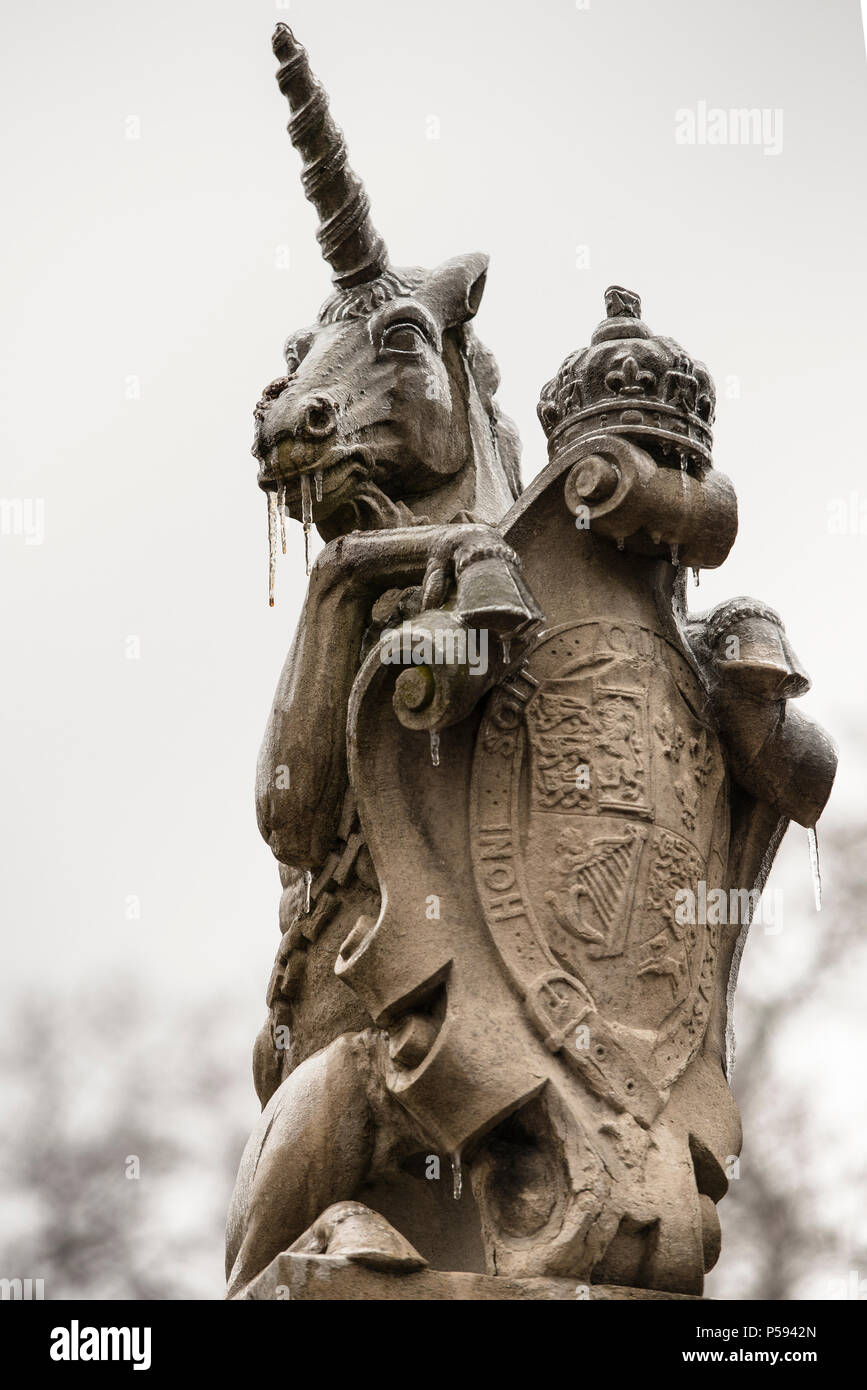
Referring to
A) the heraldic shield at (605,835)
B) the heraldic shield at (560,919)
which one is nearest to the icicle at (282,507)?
the heraldic shield at (560,919)

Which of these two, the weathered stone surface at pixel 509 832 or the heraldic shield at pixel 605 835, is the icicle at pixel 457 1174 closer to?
the weathered stone surface at pixel 509 832

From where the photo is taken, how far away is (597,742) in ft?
15.8

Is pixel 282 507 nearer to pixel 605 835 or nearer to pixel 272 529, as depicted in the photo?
pixel 272 529

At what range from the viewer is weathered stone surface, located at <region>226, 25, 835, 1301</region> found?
4.48 metres

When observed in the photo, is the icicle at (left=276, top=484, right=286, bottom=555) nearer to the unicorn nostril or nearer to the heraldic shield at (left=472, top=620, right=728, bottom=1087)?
the unicorn nostril

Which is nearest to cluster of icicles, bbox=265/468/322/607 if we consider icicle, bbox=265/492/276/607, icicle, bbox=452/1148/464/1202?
icicle, bbox=265/492/276/607

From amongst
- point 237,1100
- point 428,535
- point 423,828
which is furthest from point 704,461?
point 237,1100

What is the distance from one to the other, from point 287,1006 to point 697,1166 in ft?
3.77

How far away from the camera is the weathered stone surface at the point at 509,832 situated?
448cm

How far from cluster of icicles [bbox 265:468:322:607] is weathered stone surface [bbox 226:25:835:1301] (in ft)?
0.04
